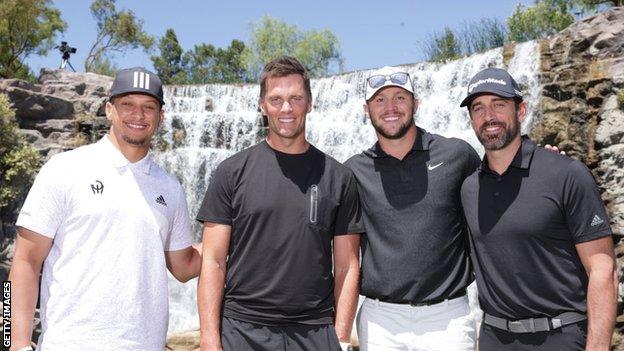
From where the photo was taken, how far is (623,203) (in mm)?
12305

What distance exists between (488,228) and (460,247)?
0.31m

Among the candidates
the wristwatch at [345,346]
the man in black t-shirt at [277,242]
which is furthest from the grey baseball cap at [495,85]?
the wristwatch at [345,346]

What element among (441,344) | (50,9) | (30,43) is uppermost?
(50,9)

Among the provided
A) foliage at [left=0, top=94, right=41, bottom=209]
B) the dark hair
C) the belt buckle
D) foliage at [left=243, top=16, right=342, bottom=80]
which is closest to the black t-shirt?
the dark hair

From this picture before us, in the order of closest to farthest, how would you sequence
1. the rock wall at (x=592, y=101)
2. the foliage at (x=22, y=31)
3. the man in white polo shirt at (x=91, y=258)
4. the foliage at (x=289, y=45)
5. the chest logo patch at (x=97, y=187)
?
the man in white polo shirt at (x=91, y=258) < the chest logo patch at (x=97, y=187) < the rock wall at (x=592, y=101) < the foliage at (x=22, y=31) < the foliage at (x=289, y=45)

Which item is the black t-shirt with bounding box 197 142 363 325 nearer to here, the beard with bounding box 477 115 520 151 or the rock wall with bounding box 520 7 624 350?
the beard with bounding box 477 115 520 151

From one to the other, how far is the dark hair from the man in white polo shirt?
34.2 inches

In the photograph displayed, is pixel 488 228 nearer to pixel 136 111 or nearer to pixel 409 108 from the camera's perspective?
pixel 409 108

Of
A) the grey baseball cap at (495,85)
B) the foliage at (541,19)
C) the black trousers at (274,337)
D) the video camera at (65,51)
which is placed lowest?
the black trousers at (274,337)

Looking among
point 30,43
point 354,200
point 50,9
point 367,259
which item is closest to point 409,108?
point 354,200

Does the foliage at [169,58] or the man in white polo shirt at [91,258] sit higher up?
the foliage at [169,58]

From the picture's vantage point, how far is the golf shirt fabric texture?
3.46 metres

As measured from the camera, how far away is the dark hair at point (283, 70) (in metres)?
3.85

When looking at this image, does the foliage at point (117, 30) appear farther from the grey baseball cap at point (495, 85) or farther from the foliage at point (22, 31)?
the grey baseball cap at point (495, 85)
